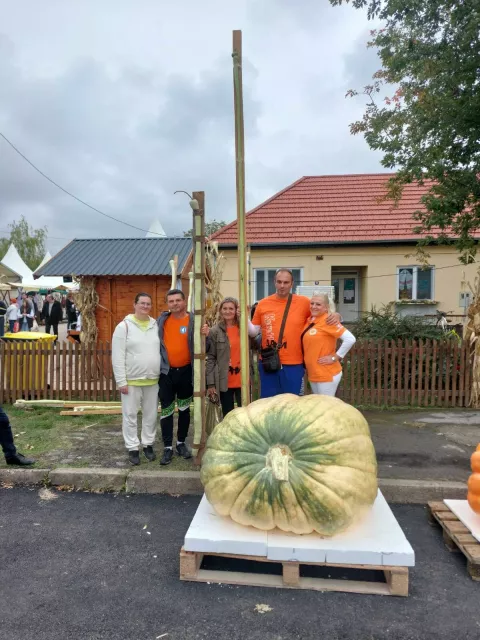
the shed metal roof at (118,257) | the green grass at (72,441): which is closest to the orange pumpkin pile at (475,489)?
the green grass at (72,441)

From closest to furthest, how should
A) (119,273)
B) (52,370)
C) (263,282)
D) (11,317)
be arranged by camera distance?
1. (52,370)
2. (119,273)
3. (263,282)
4. (11,317)

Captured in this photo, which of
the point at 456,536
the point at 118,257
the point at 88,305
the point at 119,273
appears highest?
the point at 118,257

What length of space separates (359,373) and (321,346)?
3.27 meters

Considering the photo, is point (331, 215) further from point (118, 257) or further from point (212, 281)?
point (212, 281)

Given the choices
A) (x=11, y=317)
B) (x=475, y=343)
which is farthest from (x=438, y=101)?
(x=11, y=317)

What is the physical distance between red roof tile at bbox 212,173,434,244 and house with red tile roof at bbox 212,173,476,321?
30 mm

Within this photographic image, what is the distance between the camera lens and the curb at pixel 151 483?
4.21 m

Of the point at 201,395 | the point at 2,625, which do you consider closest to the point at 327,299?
the point at 201,395

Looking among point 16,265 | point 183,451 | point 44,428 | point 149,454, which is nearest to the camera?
point 149,454

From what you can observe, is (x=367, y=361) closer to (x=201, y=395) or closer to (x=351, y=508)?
(x=201, y=395)

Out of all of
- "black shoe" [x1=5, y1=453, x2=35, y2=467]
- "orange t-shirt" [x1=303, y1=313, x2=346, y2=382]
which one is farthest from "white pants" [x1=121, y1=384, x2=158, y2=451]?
"orange t-shirt" [x1=303, y1=313, x2=346, y2=382]

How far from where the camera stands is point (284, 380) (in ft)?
15.2

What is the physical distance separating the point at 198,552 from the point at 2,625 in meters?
1.15

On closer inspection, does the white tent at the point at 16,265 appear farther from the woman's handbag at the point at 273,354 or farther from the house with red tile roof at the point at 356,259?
the woman's handbag at the point at 273,354
